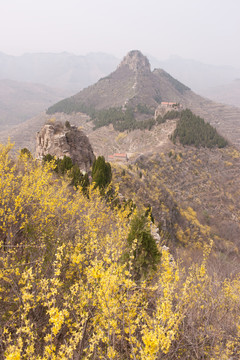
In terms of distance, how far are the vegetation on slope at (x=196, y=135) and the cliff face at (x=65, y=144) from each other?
4608 centimetres

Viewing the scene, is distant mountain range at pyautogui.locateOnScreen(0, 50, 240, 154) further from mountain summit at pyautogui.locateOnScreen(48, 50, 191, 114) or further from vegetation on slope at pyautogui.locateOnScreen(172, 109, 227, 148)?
vegetation on slope at pyautogui.locateOnScreen(172, 109, 227, 148)

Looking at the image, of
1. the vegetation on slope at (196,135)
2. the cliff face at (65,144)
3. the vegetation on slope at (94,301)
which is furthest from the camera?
Result: the vegetation on slope at (196,135)

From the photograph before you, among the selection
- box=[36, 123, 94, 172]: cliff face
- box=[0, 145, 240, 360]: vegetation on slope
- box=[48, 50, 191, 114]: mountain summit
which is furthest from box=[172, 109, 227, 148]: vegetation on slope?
box=[48, 50, 191, 114]: mountain summit

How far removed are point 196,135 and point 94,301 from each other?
78436 millimetres

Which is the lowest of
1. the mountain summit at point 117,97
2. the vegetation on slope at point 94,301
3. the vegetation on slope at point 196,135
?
the vegetation on slope at point 94,301

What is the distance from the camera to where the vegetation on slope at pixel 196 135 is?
240 feet

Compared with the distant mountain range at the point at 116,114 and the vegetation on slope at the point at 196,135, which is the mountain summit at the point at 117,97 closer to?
the distant mountain range at the point at 116,114

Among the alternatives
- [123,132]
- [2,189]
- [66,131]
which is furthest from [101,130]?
[2,189]

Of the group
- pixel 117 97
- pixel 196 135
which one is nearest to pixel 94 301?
pixel 196 135

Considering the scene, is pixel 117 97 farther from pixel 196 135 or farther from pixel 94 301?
pixel 94 301

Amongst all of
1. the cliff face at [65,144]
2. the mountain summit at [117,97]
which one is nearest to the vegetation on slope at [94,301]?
the cliff face at [65,144]

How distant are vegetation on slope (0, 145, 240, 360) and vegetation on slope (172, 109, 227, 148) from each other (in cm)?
7054

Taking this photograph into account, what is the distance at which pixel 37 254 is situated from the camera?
6.80 m

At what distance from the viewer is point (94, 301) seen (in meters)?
4.48
